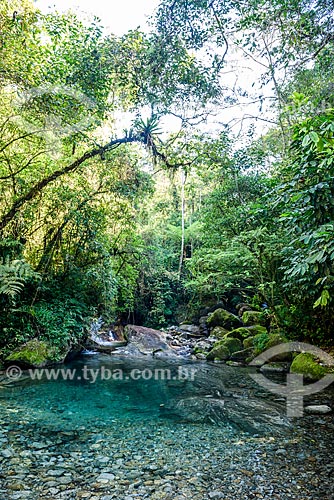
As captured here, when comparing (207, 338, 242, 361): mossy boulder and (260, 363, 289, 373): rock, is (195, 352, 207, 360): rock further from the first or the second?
(260, 363, 289, 373): rock

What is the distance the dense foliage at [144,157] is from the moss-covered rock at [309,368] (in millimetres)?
1069

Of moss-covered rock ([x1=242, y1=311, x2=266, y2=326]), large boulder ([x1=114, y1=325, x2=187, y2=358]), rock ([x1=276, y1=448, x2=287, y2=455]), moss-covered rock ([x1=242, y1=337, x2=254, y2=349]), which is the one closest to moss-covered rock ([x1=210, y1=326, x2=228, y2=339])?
moss-covered rock ([x1=242, y1=311, x2=266, y2=326])

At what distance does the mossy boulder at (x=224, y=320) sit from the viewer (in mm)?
13242

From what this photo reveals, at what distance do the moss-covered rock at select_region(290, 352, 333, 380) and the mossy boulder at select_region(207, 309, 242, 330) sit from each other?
235 inches

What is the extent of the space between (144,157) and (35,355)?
19.9 feet

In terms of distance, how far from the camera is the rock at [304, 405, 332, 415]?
466 cm

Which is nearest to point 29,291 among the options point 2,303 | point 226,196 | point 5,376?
point 2,303

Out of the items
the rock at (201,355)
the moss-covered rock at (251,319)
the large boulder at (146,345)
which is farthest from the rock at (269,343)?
the large boulder at (146,345)

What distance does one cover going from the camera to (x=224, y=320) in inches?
531

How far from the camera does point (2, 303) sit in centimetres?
827

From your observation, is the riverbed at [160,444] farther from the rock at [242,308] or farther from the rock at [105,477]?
the rock at [242,308]

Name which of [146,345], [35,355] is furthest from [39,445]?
[146,345]

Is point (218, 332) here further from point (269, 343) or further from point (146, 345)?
point (269, 343)

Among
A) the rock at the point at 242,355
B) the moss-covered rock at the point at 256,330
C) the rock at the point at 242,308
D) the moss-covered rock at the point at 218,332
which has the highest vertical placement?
the rock at the point at 242,308
